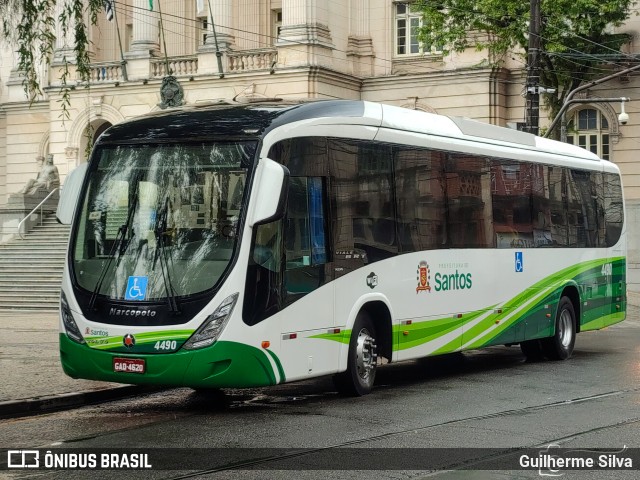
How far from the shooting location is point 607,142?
45375mm

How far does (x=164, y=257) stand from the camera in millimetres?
13164

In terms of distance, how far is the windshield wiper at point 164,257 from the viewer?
42.4ft

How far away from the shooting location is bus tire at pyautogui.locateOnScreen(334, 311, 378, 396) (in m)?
14.7

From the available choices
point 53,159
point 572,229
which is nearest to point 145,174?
point 572,229

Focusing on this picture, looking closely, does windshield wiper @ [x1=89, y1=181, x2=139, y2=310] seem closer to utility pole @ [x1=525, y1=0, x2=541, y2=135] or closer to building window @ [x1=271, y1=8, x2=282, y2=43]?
utility pole @ [x1=525, y1=0, x2=541, y2=135]

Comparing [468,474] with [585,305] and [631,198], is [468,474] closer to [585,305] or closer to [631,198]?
[585,305]

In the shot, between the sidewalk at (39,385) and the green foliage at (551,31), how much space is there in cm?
2255

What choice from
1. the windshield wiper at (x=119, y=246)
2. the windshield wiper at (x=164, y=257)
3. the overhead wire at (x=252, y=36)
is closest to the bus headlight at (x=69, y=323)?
the windshield wiper at (x=119, y=246)

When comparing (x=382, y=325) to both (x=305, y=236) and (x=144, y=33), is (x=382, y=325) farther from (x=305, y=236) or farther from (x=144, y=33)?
(x=144, y=33)

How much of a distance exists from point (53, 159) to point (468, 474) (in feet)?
136

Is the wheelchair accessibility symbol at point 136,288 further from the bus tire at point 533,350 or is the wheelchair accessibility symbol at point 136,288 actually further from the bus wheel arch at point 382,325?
the bus tire at point 533,350

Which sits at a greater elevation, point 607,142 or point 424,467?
point 607,142

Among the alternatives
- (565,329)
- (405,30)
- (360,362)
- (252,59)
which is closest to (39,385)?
(360,362)

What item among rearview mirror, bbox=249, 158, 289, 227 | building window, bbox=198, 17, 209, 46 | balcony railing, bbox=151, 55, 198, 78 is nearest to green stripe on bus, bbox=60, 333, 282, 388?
rearview mirror, bbox=249, 158, 289, 227
